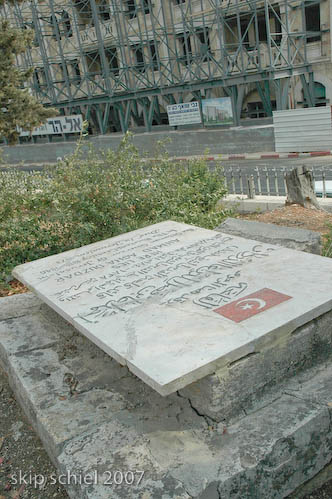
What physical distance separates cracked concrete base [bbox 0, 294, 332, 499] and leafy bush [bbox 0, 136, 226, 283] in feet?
8.91

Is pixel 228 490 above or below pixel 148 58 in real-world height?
below

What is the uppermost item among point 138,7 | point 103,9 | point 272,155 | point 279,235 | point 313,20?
point 103,9

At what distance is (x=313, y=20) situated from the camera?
2086cm

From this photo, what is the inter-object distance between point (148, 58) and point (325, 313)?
23.5 m

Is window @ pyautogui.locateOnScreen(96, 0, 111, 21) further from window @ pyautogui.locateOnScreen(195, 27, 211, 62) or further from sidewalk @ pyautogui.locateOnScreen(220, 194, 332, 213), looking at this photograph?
sidewalk @ pyautogui.locateOnScreen(220, 194, 332, 213)

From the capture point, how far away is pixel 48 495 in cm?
295

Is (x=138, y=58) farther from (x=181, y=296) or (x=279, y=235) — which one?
(x=181, y=296)

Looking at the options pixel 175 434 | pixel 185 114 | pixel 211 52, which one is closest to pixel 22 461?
pixel 175 434

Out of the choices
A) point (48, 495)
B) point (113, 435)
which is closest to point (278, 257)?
point (113, 435)

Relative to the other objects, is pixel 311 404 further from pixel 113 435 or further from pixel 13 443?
pixel 13 443

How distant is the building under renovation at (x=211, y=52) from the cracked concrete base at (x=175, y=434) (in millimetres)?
17569

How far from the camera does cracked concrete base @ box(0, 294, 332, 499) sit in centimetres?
244

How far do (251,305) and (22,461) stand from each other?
1883mm

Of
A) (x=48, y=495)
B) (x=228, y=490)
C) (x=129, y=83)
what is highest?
(x=129, y=83)
